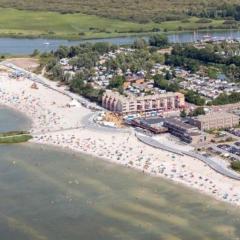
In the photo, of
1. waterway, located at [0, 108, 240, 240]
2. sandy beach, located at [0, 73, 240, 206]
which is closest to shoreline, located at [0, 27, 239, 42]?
sandy beach, located at [0, 73, 240, 206]

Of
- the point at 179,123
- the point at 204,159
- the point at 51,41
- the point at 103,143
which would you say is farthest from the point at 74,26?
the point at 204,159

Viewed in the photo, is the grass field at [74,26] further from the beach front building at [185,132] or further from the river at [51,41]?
the beach front building at [185,132]

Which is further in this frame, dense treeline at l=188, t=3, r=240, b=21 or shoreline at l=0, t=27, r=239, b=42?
dense treeline at l=188, t=3, r=240, b=21

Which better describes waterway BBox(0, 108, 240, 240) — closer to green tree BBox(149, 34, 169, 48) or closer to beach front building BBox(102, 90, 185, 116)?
beach front building BBox(102, 90, 185, 116)

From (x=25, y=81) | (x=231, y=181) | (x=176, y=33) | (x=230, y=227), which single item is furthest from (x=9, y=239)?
(x=176, y=33)

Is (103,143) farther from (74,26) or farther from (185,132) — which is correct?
(74,26)

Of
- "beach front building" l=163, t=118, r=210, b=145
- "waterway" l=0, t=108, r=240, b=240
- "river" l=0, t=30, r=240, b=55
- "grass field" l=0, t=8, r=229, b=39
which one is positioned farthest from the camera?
"grass field" l=0, t=8, r=229, b=39
